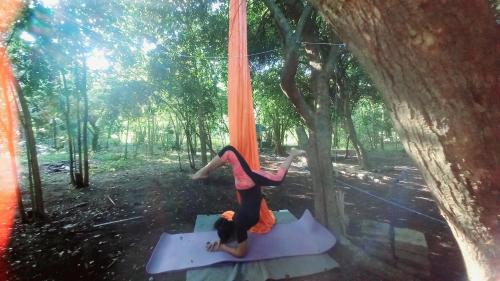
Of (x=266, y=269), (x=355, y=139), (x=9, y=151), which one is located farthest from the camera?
(x=355, y=139)

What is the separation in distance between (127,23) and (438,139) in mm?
6162

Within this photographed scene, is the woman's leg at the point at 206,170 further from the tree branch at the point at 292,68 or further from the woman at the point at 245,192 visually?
the tree branch at the point at 292,68

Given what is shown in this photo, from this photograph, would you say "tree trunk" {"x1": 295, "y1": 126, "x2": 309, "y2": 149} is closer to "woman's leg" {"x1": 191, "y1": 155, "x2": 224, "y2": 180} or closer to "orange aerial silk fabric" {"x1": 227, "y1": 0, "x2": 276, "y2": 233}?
"orange aerial silk fabric" {"x1": 227, "y1": 0, "x2": 276, "y2": 233}

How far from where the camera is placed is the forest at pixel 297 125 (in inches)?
23.0

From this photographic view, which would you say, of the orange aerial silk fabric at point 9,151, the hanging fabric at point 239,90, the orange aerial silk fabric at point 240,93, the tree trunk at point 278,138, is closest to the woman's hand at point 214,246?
the orange aerial silk fabric at point 240,93

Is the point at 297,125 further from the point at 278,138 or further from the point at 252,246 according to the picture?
the point at 278,138

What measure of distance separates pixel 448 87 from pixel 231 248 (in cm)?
248

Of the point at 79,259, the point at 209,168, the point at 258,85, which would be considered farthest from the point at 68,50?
the point at 258,85

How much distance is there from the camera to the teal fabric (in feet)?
7.76

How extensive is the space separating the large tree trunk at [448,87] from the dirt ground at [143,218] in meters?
1.99

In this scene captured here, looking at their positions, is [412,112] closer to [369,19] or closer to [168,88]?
[369,19]

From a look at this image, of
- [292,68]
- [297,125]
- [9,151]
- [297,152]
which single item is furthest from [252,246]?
[9,151]

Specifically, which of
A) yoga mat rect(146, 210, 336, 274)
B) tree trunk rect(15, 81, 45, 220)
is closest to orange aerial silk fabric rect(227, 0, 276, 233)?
yoga mat rect(146, 210, 336, 274)

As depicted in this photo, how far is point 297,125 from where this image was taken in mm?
4883
